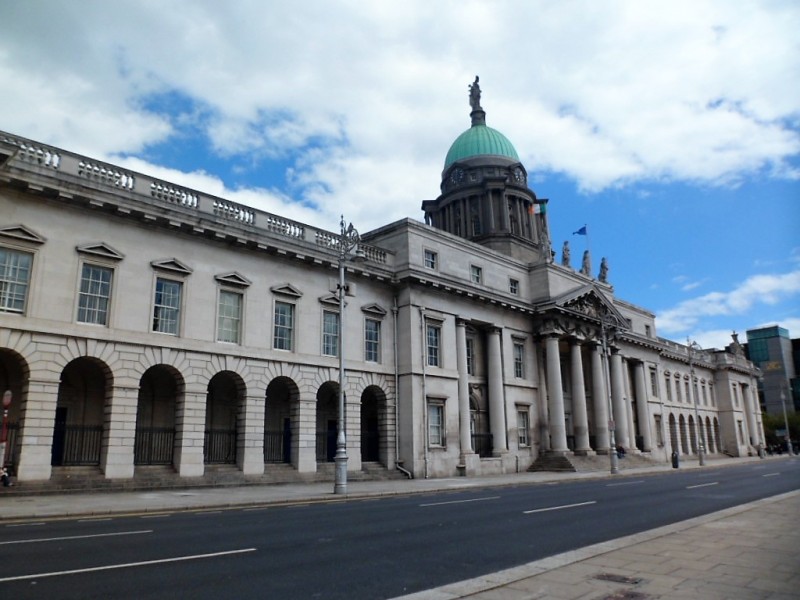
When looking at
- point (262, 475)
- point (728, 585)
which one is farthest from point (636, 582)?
point (262, 475)

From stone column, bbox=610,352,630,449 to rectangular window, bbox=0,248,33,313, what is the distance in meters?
44.6

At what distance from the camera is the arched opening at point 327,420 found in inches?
1316

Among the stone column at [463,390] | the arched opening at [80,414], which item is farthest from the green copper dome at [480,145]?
the arched opening at [80,414]

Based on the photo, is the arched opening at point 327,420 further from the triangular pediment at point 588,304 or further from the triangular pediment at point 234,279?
the triangular pediment at point 588,304

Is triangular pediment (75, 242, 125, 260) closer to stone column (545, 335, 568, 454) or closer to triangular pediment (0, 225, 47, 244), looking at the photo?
triangular pediment (0, 225, 47, 244)

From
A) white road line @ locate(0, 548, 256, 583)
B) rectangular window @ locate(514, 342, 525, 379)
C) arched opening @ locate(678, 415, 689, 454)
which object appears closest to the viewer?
white road line @ locate(0, 548, 256, 583)

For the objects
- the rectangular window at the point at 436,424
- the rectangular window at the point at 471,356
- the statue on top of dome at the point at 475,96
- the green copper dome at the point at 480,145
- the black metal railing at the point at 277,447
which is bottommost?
the black metal railing at the point at 277,447

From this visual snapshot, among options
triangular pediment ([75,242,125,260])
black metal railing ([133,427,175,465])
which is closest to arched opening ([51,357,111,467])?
black metal railing ([133,427,175,465])

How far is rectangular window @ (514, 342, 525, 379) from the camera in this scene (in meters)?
44.3

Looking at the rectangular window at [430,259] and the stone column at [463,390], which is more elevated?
the rectangular window at [430,259]

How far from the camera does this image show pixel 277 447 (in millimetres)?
31344

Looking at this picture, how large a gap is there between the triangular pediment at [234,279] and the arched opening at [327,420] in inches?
279

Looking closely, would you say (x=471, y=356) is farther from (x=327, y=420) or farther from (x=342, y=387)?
(x=342, y=387)

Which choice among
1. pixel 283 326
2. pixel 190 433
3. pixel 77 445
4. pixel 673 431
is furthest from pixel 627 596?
pixel 673 431
